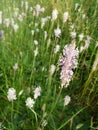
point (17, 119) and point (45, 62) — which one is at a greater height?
point (45, 62)

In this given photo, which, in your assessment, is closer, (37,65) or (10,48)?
(37,65)

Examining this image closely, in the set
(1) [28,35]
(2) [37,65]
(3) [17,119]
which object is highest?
(1) [28,35]

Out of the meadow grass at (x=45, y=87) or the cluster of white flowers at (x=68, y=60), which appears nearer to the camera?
the cluster of white flowers at (x=68, y=60)

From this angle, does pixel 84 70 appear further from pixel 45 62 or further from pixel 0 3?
pixel 0 3

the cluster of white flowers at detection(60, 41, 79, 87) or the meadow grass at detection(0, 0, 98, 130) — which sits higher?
the meadow grass at detection(0, 0, 98, 130)

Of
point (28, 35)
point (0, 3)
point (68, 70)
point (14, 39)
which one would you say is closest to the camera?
point (68, 70)

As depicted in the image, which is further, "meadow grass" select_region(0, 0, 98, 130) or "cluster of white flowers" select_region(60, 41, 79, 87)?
"meadow grass" select_region(0, 0, 98, 130)

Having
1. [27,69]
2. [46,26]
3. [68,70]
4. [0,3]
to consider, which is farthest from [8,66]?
[0,3]

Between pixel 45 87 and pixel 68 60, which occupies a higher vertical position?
pixel 45 87

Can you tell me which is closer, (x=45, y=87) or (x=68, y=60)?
(x=68, y=60)

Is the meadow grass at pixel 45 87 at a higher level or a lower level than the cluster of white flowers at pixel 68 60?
higher

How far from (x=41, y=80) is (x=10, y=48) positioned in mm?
471

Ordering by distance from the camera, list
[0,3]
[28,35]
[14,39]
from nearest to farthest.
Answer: [14,39] < [28,35] < [0,3]

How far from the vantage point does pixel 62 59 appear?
4.28 feet
